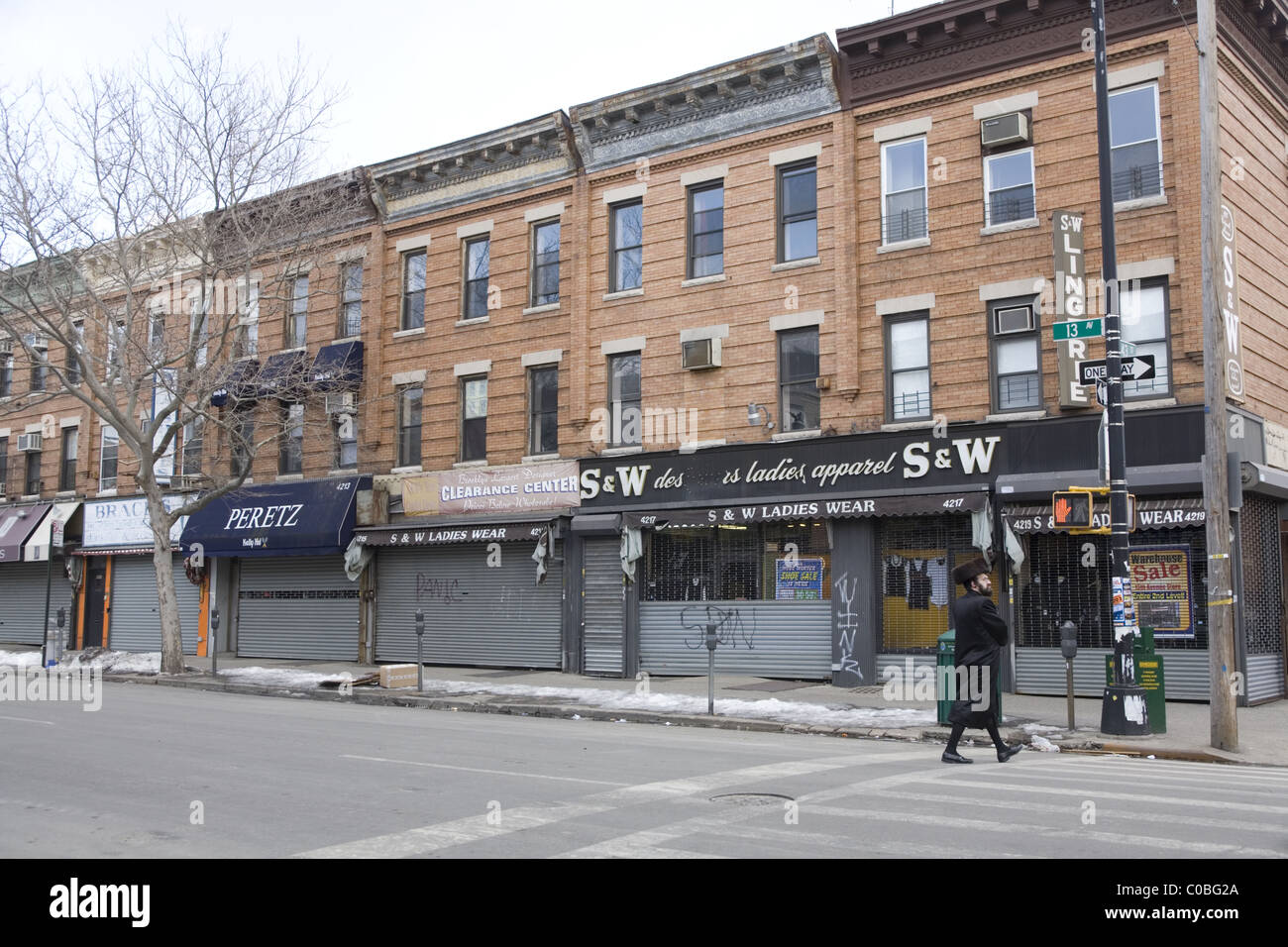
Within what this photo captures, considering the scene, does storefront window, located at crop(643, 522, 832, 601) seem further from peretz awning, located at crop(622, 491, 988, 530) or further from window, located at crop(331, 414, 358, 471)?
window, located at crop(331, 414, 358, 471)

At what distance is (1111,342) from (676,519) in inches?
372

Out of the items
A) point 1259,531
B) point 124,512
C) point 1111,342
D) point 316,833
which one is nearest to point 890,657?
point 1259,531

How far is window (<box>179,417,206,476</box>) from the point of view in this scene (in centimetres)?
2952

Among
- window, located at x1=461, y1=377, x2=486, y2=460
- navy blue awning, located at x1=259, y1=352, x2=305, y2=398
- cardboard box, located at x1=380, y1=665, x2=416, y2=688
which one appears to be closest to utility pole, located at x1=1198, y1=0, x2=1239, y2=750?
cardboard box, located at x1=380, y1=665, x2=416, y2=688

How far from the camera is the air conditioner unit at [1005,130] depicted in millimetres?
18578

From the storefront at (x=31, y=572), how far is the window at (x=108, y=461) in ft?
3.47

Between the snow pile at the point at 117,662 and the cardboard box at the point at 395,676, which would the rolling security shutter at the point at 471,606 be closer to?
the cardboard box at the point at 395,676

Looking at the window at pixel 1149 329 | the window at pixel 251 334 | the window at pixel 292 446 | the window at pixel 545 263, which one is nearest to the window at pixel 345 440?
the window at pixel 292 446

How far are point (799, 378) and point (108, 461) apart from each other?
21685 millimetres

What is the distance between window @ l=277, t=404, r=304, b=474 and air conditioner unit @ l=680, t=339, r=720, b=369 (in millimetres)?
10634

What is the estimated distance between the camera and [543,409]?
24.2 m

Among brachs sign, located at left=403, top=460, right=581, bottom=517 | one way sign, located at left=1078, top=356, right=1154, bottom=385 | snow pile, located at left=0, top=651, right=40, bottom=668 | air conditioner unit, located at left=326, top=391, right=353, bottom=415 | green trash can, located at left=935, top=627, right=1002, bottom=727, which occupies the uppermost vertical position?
air conditioner unit, located at left=326, top=391, right=353, bottom=415

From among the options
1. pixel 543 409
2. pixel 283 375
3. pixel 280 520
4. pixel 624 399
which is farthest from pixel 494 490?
pixel 280 520

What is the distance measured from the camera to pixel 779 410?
20.9 meters
